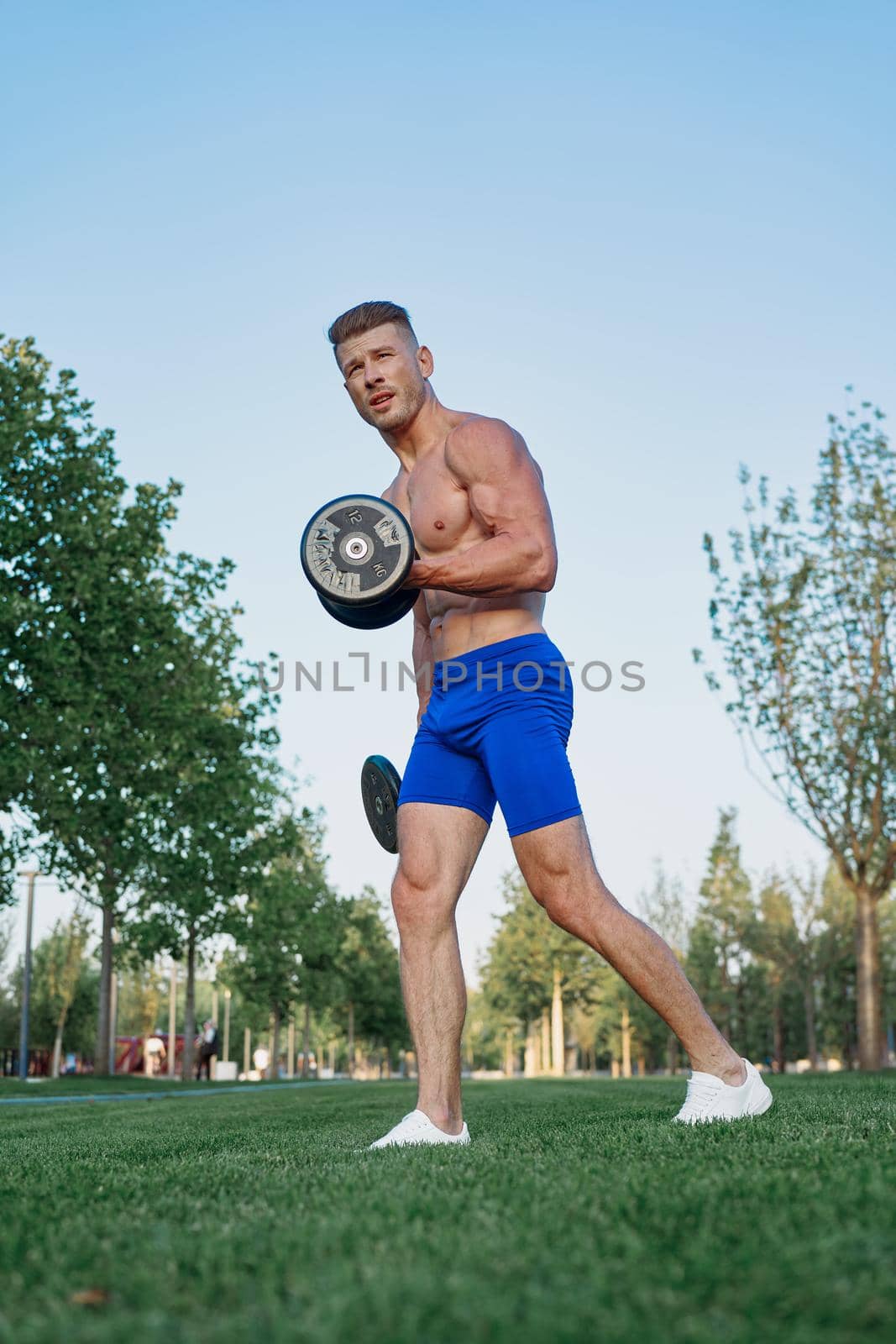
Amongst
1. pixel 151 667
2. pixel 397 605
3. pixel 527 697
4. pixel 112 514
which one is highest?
pixel 112 514

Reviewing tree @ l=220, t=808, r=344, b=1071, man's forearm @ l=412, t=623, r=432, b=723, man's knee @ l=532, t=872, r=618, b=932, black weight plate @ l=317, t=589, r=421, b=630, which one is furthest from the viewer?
tree @ l=220, t=808, r=344, b=1071

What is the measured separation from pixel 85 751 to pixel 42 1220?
58.2 feet

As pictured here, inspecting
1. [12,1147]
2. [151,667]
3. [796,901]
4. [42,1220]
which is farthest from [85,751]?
[796,901]

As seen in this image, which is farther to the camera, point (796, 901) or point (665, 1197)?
point (796, 901)

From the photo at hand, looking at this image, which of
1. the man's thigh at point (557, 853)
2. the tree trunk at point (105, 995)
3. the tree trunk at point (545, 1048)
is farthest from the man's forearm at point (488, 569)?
the tree trunk at point (545, 1048)

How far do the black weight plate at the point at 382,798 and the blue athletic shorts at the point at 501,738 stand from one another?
0.44m

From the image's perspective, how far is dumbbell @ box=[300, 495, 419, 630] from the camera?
4.14m

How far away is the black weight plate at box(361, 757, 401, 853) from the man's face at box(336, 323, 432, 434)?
1343mm

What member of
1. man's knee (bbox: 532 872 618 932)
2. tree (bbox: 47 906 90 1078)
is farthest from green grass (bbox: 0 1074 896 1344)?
tree (bbox: 47 906 90 1078)

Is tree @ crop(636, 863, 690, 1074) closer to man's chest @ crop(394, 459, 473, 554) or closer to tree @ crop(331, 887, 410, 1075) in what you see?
tree @ crop(331, 887, 410, 1075)

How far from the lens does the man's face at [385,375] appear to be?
4.68 metres

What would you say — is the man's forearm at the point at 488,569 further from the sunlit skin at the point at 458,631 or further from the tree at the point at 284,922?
the tree at the point at 284,922

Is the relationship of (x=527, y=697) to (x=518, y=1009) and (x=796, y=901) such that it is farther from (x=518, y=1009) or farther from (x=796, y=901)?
(x=518, y=1009)

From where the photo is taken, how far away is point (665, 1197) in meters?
2.25
